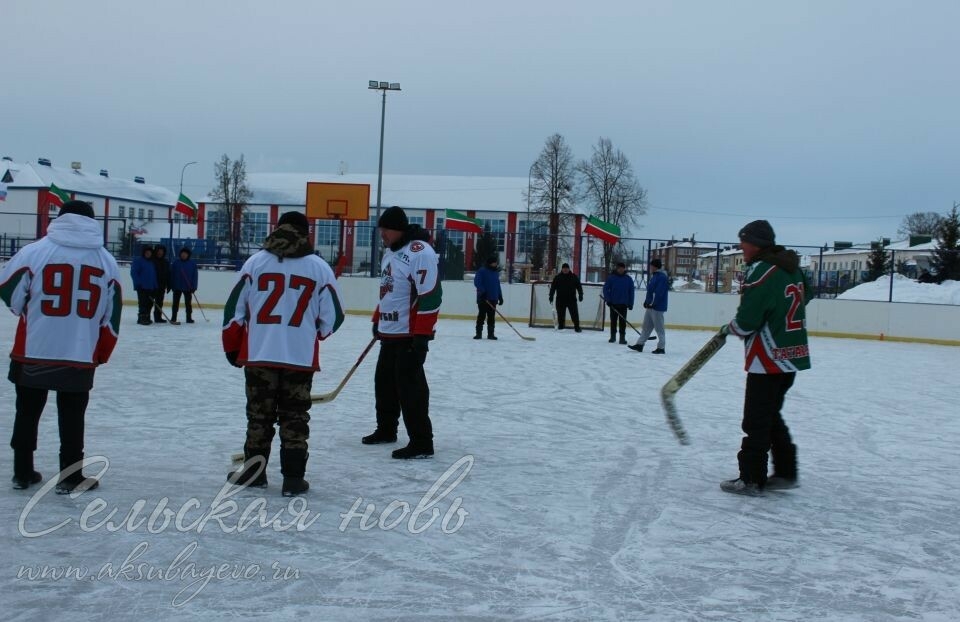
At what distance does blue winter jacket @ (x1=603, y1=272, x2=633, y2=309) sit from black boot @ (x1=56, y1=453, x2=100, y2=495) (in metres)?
13.1

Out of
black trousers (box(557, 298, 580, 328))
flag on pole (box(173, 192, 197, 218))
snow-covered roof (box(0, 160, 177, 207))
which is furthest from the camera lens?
snow-covered roof (box(0, 160, 177, 207))

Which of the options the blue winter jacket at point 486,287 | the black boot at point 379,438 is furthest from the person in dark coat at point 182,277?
the black boot at point 379,438

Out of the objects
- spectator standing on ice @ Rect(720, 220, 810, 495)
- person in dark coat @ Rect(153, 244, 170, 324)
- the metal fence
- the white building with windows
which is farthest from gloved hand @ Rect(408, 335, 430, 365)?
the white building with windows

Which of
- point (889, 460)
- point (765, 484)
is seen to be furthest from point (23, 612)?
point (889, 460)

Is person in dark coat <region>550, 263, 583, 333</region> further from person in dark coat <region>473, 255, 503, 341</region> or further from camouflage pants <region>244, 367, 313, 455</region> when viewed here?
camouflage pants <region>244, 367, 313, 455</region>

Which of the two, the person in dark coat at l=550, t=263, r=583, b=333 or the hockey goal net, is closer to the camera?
the person in dark coat at l=550, t=263, r=583, b=333

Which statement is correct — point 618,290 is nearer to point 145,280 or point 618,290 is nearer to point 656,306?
point 656,306

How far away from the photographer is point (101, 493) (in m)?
4.51

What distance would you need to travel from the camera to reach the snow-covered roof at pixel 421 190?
2125 inches

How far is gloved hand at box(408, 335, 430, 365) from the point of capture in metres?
5.49

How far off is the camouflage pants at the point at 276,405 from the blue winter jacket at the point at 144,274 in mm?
12395

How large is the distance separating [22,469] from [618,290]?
1333cm

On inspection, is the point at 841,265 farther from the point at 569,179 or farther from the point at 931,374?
the point at 569,179

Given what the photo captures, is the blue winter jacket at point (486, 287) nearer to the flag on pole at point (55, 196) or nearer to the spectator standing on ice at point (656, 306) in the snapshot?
the spectator standing on ice at point (656, 306)
